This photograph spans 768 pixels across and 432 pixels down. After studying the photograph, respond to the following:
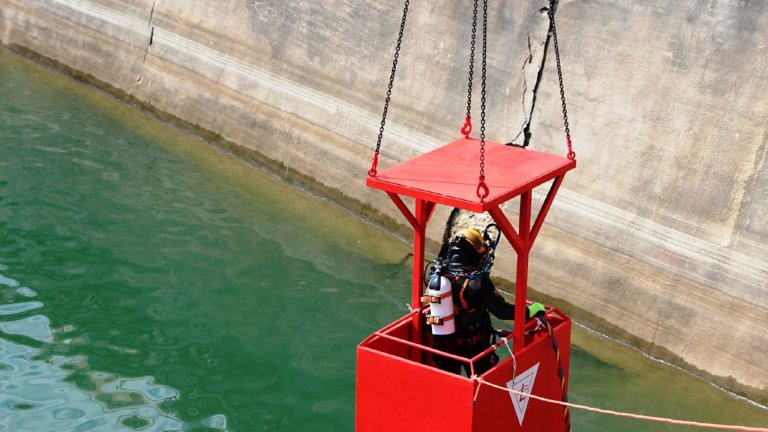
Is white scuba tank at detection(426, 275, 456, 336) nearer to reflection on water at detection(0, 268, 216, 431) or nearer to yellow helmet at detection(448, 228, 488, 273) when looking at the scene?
yellow helmet at detection(448, 228, 488, 273)

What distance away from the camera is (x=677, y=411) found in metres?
9.34

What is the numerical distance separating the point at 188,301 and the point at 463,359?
4220 mm

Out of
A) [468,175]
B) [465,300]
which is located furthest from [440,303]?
[468,175]

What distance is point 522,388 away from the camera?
768 cm

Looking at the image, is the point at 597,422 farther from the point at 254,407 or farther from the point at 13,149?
the point at 13,149

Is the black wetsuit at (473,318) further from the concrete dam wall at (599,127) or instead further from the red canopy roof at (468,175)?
the concrete dam wall at (599,127)

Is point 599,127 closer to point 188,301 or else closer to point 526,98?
point 526,98

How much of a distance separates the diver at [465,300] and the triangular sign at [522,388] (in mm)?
297

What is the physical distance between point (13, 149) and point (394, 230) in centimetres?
491

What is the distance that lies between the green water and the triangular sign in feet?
4.91

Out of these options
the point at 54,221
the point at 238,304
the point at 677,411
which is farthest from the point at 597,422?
the point at 54,221

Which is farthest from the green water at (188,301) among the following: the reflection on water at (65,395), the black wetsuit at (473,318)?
the black wetsuit at (473,318)

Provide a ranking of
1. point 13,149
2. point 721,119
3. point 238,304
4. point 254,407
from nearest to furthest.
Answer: point 254,407 → point 721,119 → point 238,304 → point 13,149

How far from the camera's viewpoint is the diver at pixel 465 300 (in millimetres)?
7641
